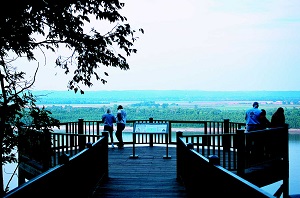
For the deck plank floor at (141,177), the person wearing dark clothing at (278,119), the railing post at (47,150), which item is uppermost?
the person wearing dark clothing at (278,119)

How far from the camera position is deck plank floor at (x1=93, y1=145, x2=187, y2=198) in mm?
8371

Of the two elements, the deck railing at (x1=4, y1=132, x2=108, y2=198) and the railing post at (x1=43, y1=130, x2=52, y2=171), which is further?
the railing post at (x1=43, y1=130, x2=52, y2=171)

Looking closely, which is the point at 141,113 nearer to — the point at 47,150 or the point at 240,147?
the point at 47,150

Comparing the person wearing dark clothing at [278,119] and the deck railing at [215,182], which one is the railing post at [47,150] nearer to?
the deck railing at [215,182]

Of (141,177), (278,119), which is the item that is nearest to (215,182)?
(141,177)

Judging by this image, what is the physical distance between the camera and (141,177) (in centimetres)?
1012

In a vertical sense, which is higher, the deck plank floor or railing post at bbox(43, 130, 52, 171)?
railing post at bbox(43, 130, 52, 171)

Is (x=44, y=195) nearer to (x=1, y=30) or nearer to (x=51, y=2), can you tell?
(x=1, y=30)

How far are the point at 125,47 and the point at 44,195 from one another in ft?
20.3

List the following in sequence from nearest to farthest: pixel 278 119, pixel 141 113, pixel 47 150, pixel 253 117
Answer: pixel 47 150
pixel 278 119
pixel 253 117
pixel 141 113

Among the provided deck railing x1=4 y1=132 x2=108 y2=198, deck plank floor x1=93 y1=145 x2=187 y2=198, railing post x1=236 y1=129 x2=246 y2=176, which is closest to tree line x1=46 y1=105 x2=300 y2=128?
deck plank floor x1=93 y1=145 x2=187 y2=198

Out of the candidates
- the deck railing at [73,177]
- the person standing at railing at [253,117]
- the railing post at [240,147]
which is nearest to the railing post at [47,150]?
the deck railing at [73,177]

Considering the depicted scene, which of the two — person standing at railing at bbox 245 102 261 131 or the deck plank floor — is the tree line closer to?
the deck plank floor

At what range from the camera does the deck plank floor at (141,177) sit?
27.5 ft
